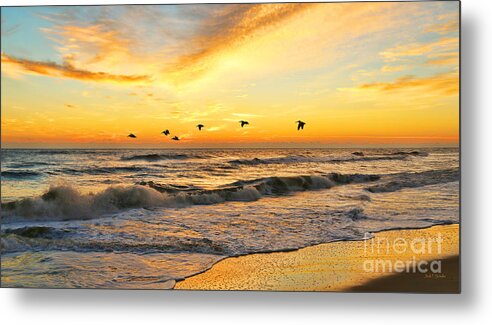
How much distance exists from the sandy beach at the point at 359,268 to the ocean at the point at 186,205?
0.30ft

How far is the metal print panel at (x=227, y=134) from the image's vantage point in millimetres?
3139

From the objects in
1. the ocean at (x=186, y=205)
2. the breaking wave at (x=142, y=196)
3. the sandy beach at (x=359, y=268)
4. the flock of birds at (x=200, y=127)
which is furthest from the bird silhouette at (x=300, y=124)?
the sandy beach at (x=359, y=268)

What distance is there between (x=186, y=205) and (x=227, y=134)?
2.32 ft

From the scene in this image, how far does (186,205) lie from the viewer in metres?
3.81

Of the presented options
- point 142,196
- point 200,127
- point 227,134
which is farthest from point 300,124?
point 142,196

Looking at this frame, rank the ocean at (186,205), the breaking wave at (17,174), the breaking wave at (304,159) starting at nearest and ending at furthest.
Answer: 1. the ocean at (186,205)
2. the breaking wave at (17,174)
3. the breaking wave at (304,159)

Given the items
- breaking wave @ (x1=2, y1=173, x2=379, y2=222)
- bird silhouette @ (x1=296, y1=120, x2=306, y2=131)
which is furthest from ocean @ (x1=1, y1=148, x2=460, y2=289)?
bird silhouette @ (x1=296, y1=120, x2=306, y2=131)

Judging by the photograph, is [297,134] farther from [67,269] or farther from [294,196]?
[67,269]

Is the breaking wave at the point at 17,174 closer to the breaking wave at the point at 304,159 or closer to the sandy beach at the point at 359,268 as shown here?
the sandy beach at the point at 359,268

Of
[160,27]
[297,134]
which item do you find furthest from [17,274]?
[297,134]

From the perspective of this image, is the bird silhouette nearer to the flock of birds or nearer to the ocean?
the flock of birds

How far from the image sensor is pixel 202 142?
3545 millimetres

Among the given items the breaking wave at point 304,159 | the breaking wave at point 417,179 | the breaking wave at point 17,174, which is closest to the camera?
the breaking wave at point 417,179

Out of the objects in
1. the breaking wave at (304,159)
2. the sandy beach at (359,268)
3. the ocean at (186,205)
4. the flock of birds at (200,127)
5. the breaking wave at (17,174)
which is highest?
the flock of birds at (200,127)
